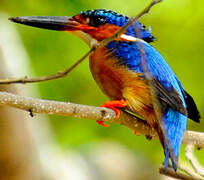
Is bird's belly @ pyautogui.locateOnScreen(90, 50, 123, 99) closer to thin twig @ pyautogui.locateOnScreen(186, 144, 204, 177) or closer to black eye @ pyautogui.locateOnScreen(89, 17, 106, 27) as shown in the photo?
black eye @ pyautogui.locateOnScreen(89, 17, 106, 27)

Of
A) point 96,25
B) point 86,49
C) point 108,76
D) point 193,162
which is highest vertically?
point 96,25

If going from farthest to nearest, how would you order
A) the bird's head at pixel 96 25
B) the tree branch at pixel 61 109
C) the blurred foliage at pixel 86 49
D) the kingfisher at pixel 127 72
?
the blurred foliage at pixel 86 49
the bird's head at pixel 96 25
the kingfisher at pixel 127 72
the tree branch at pixel 61 109

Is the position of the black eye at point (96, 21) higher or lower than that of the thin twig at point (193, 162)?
higher

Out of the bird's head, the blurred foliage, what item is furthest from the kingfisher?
the blurred foliage

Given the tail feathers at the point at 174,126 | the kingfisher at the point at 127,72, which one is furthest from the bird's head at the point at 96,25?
the tail feathers at the point at 174,126

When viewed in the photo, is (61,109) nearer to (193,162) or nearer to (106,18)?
(193,162)

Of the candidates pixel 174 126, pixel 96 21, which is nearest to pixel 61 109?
pixel 174 126

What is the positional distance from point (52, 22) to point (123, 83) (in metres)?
0.53

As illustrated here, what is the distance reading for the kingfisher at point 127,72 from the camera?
107 inches

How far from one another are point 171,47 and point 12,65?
57.7 inches

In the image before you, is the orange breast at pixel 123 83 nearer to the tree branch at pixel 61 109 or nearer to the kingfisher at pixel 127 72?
the kingfisher at pixel 127 72

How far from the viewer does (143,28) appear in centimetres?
301

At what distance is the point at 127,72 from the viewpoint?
2.78 m

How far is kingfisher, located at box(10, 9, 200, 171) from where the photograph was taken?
2.71 metres
